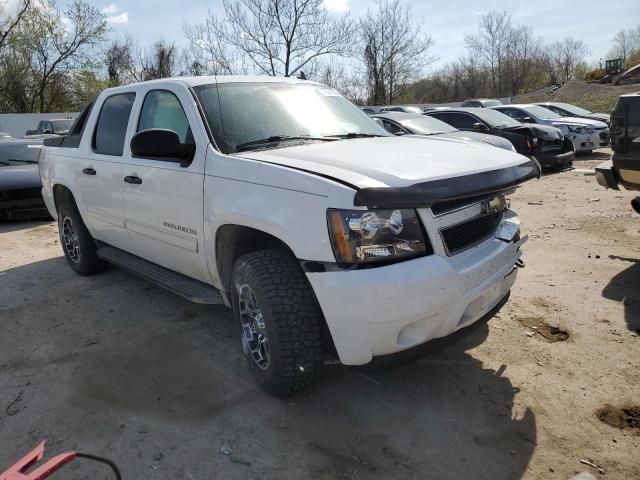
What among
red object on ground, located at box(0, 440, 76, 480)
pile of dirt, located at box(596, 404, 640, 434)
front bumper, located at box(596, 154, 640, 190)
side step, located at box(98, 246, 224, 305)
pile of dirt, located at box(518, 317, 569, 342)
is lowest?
pile of dirt, located at box(596, 404, 640, 434)

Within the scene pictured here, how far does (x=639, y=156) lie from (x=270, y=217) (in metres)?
3.72

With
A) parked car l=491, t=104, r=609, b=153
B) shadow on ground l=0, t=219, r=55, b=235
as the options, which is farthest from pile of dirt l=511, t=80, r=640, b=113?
shadow on ground l=0, t=219, r=55, b=235

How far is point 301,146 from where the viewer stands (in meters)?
3.24

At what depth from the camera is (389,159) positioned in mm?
2840

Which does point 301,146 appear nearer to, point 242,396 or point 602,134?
point 242,396

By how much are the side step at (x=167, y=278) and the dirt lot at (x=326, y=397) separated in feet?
1.37

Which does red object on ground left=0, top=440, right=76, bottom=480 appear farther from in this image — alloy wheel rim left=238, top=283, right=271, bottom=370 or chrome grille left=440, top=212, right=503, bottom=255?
chrome grille left=440, top=212, right=503, bottom=255

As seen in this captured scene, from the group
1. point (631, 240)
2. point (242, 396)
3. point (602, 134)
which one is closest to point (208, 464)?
point (242, 396)

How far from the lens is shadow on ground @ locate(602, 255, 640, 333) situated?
389 centimetres

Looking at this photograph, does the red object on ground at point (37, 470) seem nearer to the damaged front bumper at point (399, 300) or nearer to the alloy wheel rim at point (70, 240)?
the damaged front bumper at point (399, 300)

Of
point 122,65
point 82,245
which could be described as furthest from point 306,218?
point 122,65

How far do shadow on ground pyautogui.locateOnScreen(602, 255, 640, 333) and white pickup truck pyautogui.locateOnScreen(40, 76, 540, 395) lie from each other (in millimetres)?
1427

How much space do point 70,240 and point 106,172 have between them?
5.21 ft

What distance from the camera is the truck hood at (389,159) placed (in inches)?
100.0
